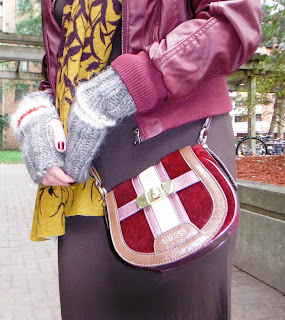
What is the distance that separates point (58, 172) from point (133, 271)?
33 cm

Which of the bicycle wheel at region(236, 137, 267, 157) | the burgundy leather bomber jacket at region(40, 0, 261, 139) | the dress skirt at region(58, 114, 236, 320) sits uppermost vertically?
the burgundy leather bomber jacket at region(40, 0, 261, 139)

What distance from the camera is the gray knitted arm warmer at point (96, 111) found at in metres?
0.90

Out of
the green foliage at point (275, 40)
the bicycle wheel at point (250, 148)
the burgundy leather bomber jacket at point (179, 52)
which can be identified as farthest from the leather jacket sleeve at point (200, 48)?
the bicycle wheel at point (250, 148)

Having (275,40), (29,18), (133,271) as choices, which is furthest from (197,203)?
(29,18)

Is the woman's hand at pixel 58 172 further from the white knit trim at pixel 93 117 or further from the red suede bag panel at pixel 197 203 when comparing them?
the red suede bag panel at pixel 197 203

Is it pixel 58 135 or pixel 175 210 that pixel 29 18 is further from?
pixel 175 210

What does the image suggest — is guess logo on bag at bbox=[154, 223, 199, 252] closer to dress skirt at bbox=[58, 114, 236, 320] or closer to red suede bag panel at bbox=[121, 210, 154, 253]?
red suede bag panel at bbox=[121, 210, 154, 253]

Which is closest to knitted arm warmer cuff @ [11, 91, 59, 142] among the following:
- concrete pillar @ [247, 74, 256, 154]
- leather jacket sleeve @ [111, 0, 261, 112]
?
leather jacket sleeve @ [111, 0, 261, 112]

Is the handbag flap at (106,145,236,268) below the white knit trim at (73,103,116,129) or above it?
below

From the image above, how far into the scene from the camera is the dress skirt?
3.34 ft

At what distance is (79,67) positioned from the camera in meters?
1.07

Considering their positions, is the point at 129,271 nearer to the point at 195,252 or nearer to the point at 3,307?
the point at 195,252

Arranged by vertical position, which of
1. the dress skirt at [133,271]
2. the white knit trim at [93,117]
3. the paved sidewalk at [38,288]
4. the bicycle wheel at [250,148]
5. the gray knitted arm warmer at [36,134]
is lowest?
the bicycle wheel at [250,148]

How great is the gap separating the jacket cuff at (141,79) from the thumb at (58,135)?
0.20 meters
